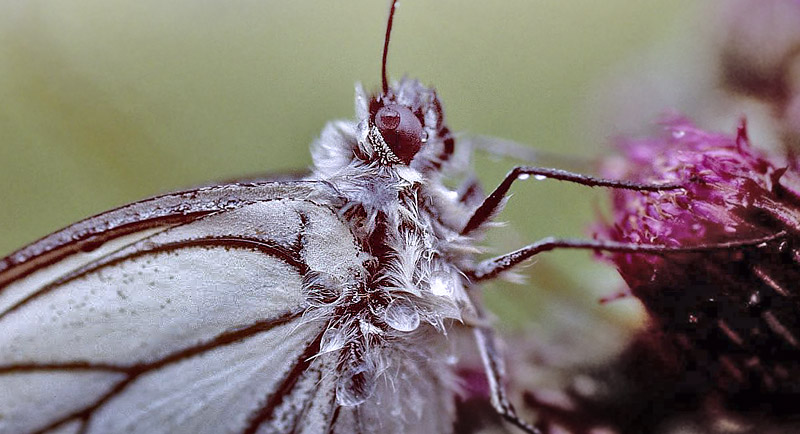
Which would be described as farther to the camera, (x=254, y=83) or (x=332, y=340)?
(x=254, y=83)

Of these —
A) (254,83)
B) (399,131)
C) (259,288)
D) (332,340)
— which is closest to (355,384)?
(332,340)

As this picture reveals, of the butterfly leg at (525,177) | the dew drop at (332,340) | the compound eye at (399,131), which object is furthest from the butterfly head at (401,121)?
the dew drop at (332,340)

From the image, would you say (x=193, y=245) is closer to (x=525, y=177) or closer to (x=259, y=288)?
(x=259, y=288)

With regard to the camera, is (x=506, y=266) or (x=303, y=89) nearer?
(x=506, y=266)

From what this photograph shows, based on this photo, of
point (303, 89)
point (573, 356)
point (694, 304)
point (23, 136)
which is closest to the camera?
point (694, 304)

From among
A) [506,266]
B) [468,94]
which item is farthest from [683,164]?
[468,94]

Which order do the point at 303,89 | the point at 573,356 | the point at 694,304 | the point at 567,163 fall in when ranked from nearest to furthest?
the point at 694,304 < the point at 573,356 < the point at 567,163 < the point at 303,89

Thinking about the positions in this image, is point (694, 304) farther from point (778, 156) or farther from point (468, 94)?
point (468, 94)
